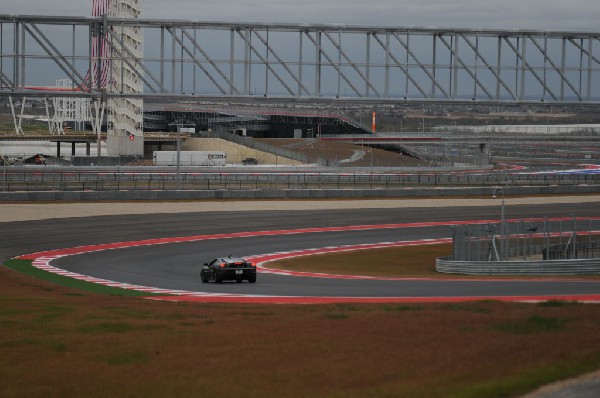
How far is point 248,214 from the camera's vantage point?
208 ft

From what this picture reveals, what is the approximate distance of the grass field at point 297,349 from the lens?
14375mm

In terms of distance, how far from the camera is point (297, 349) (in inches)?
664

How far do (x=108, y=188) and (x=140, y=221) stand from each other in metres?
18.8

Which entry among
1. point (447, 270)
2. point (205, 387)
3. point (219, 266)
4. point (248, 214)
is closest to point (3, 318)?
point (205, 387)

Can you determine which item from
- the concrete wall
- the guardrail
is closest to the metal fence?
the guardrail

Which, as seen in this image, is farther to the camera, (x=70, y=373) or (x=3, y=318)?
(x=3, y=318)

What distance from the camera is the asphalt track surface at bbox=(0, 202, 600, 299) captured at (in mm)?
32031

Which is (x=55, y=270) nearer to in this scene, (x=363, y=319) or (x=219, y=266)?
(x=219, y=266)

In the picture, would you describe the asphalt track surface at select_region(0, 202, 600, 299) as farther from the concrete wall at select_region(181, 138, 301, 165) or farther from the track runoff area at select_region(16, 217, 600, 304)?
the concrete wall at select_region(181, 138, 301, 165)

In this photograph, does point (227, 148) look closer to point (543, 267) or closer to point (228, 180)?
point (228, 180)

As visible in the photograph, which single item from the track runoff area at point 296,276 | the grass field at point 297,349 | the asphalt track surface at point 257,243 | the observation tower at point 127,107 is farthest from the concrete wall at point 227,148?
the grass field at point 297,349

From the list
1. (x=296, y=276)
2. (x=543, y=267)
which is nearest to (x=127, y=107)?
(x=296, y=276)

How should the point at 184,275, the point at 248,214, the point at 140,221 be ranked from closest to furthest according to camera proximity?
the point at 184,275 < the point at 140,221 < the point at 248,214

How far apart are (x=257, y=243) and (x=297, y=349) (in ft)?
109
